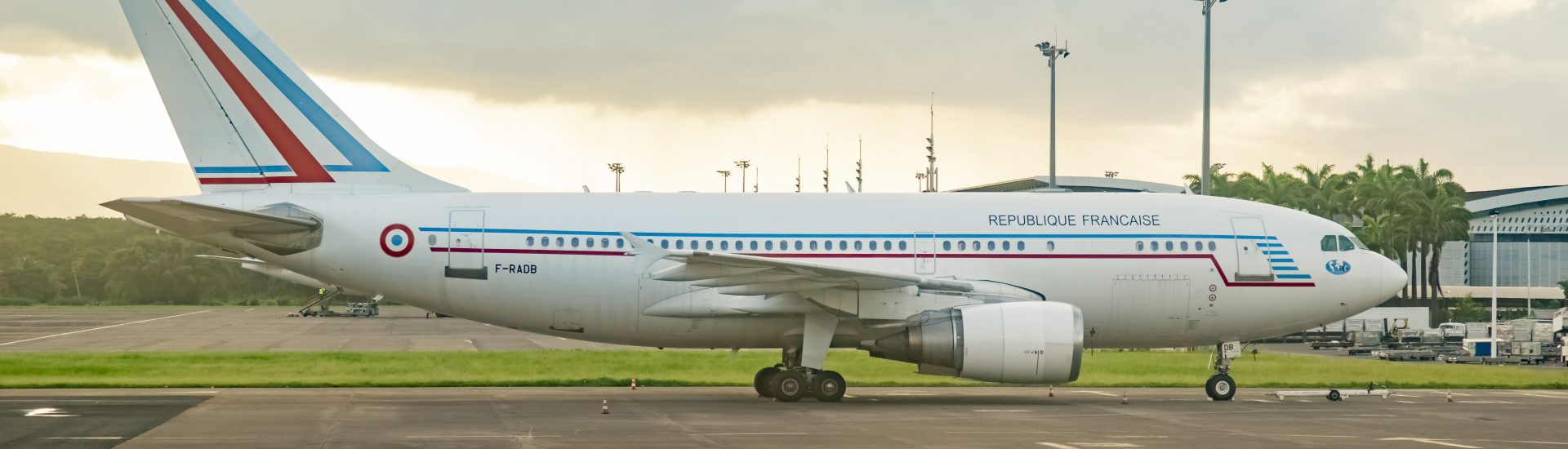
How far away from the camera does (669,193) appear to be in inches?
977

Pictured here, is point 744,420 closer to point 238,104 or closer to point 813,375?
point 813,375

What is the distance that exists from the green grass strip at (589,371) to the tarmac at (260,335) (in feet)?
7.68

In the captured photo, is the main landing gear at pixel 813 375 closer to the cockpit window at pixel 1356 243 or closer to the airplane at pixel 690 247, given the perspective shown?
the airplane at pixel 690 247

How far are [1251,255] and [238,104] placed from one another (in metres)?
17.3

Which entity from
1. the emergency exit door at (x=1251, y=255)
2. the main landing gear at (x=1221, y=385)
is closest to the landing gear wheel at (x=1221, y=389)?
the main landing gear at (x=1221, y=385)

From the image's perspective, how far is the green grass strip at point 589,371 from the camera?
93.3 feet

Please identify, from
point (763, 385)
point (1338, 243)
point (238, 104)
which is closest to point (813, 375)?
point (763, 385)

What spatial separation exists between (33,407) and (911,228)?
13639 millimetres

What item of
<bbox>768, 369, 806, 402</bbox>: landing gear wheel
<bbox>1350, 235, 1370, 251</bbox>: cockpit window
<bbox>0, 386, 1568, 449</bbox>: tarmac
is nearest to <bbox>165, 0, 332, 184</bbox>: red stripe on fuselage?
<bbox>0, 386, 1568, 449</bbox>: tarmac

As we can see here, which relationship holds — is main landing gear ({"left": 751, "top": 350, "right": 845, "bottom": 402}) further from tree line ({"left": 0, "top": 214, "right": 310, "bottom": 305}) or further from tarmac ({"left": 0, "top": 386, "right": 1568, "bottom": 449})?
tree line ({"left": 0, "top": 214, "right": 310, "bottom": 305})

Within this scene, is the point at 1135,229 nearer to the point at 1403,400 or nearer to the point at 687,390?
the point at 1403,400

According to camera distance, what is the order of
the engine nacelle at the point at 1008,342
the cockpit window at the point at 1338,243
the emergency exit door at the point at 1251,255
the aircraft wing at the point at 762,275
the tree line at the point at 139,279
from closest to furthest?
the aircraft wing at the point at 762,275, the engine nacelle at the point at 1008,342, the emergency exit door at the point at 1251,255, the cockpit window at the point at 1338,243, the tree line at the point at 139,279

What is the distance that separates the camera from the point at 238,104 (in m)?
23.7

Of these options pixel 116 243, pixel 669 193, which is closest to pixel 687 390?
pixel 669 193
